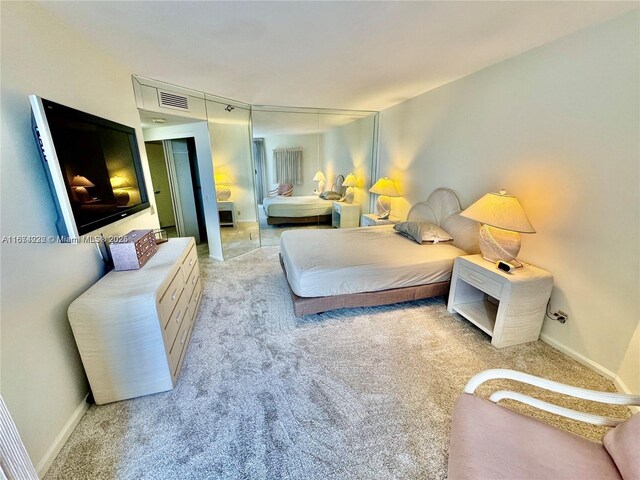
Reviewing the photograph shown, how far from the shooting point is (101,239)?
6.12ft

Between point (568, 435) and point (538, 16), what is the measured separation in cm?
235

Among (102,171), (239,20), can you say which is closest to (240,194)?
(102,171)

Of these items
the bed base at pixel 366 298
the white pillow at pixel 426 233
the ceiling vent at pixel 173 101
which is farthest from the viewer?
the white pillow at pixel 426 233

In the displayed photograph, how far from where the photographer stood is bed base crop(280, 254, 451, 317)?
2350 mm

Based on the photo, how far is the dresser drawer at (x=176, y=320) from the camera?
1670 millimetres

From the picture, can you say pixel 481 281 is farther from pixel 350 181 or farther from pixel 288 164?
pixel 288 164

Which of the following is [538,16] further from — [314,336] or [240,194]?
[240,194]

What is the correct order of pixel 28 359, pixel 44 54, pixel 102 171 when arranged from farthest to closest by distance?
pixel 102 171 < pixel 44 54 < pixel 28 359

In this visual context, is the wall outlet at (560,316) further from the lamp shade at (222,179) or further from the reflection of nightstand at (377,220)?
the lamp shade at (222,179)

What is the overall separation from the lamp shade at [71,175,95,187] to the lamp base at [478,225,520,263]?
118 inches

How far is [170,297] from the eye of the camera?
181cm

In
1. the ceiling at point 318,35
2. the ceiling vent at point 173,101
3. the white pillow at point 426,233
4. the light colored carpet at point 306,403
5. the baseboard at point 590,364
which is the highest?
the ceiling at point 318,35

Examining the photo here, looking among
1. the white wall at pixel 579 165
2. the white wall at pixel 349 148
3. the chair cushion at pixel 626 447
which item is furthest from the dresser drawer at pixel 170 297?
the white wall at pixel 349 148

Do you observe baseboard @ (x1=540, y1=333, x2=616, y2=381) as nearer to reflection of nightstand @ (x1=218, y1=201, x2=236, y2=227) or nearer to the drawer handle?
the drawer handle
